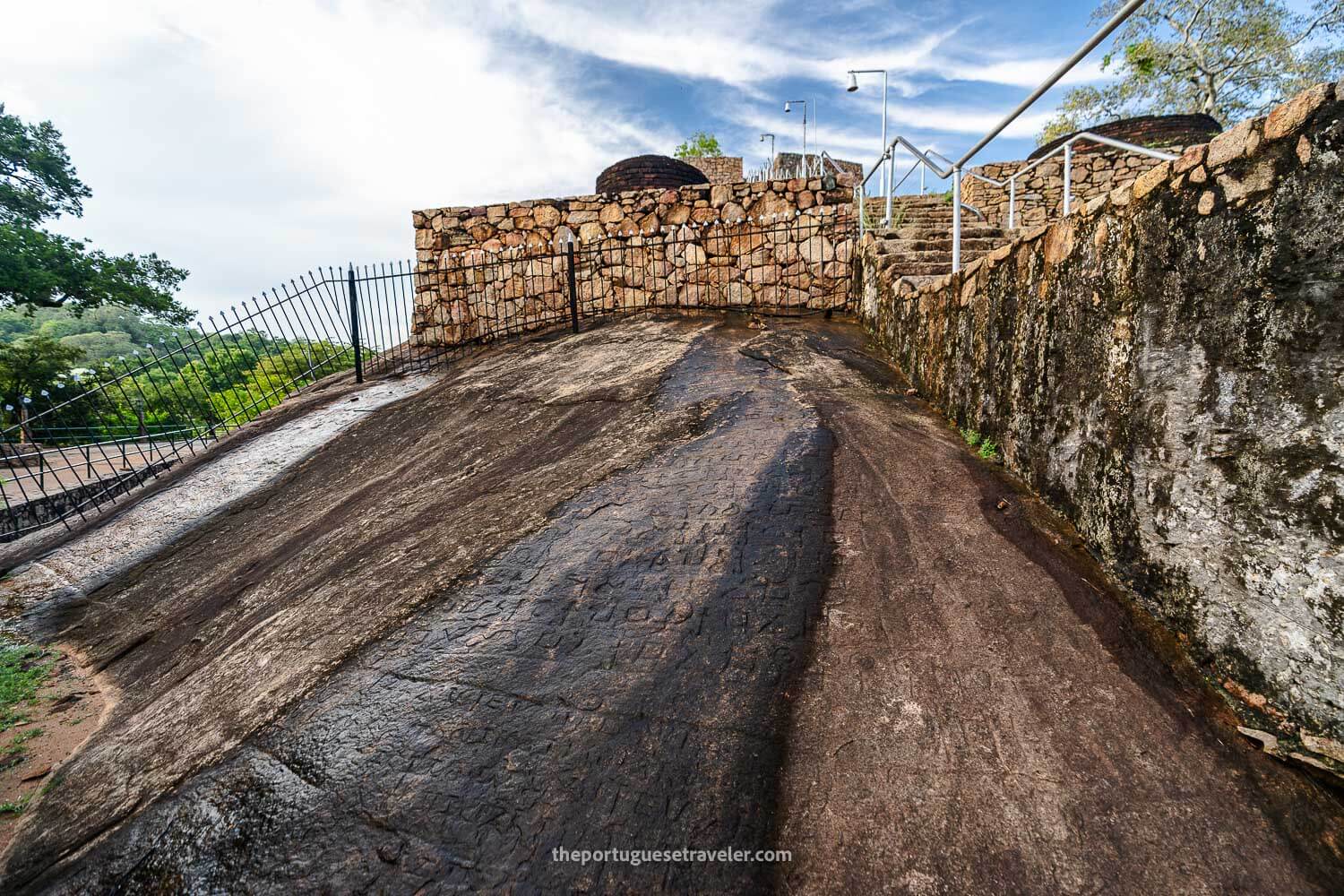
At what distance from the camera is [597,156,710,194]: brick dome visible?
12.3 m

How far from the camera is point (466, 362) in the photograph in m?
9.34

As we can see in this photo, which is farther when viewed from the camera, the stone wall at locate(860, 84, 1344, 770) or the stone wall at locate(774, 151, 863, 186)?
the stone wall at locate(774, 151, 863, 186)

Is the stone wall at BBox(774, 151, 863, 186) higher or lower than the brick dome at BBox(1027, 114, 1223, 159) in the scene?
higher

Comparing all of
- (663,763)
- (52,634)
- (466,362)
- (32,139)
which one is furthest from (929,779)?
(32,139)

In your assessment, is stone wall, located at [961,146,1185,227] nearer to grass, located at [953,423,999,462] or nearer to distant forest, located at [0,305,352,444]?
grass, located at [953,423,999,462]

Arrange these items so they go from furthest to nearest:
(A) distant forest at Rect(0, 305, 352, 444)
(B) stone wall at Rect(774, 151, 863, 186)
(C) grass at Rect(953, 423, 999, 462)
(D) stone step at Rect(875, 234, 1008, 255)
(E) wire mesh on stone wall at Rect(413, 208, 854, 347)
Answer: (B) stone wall at Rect(774, 151, 863, 186) < (E) wire mesh on stone wall at Rect(413, 208, 854, 347) < (A) distant forest at Rect(0, 305, 352, 444) < (D) stone step at Rect(875, 234, 1008, 255) < (C) grass at Rect(953, 423, 999, 462)

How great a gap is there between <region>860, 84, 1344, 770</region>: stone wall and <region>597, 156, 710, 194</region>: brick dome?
1036 centimetres

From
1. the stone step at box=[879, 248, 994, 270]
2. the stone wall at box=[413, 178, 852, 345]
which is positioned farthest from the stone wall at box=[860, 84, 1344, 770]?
the stone wall at box=[413, 178, 852, 345]

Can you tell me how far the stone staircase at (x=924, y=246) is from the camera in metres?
6.86

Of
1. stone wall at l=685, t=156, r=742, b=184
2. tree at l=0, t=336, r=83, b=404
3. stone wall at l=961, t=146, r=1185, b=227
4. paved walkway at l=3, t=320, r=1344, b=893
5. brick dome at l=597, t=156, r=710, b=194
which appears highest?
stone wall at l=685, t=156, r=742, b=184

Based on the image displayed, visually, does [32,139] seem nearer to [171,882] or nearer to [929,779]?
[171,882]

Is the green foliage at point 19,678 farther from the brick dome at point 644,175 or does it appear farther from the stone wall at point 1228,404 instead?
the brick dome at point 644,175

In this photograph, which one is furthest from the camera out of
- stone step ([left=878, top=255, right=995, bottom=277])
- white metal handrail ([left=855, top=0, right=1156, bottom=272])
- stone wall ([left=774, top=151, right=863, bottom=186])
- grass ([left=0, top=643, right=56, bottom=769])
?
stone wall ([left=774, top=151, right=863, bottom=186])

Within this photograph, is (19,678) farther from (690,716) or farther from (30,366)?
(30,366)
